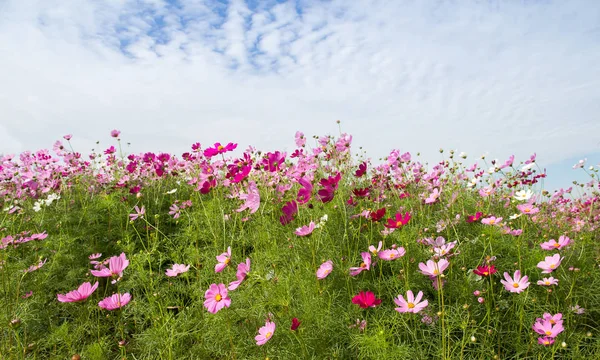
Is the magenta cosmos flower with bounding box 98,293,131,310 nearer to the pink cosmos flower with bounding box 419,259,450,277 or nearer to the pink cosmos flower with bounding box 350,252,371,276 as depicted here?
the pink cosmos flower with bounding box 350,252,371,276

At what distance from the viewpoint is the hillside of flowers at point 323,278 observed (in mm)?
1806

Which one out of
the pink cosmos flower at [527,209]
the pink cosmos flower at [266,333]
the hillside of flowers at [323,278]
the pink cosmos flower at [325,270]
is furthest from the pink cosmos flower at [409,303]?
the pink cosmos flower at [527,209]

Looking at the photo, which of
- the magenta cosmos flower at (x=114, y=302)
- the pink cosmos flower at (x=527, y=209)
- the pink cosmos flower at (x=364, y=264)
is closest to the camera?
the magenta cosmos flower at (x=114, y=302)

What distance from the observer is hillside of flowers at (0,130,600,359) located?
1806mm

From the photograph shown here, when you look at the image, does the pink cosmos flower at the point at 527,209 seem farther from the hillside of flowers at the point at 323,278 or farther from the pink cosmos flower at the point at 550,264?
the pink cosmos flower at the point at 550,264

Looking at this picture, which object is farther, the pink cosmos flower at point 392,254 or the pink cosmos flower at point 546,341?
the pink cosmos flower at point 392,254

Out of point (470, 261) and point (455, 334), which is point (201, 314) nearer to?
point (455, 334)

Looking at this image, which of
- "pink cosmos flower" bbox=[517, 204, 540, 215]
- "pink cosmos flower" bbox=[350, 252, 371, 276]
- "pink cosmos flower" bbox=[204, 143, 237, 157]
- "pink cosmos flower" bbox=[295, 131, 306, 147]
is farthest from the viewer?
"pink cosmos flower" bbox=[295, 131, 306, 147]

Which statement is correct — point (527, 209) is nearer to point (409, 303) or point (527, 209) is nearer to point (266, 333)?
point (409, 303)

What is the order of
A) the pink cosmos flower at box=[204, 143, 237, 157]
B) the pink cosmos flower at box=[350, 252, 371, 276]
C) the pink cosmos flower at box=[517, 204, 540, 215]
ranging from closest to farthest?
1. the pink cosmos flower at box=[350, 252, 371, 276]
2. the pink cosmos flower at box=[517, 204, 540, 215]
3. the pink cosmos flower at box=[204, 143, 237, 157]

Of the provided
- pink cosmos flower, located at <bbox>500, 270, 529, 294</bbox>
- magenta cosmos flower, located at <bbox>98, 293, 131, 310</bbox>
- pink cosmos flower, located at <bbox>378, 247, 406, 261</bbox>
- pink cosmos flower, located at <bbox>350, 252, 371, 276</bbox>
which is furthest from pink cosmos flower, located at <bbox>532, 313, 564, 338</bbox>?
magenta cosmos flower, located at <bbox>98, 293, 131, 310</bbox>

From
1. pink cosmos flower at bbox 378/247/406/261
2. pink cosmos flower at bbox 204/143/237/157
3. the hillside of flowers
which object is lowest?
the hillside of flowers

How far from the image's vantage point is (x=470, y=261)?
91.0 inches

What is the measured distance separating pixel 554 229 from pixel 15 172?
4.63 meters
